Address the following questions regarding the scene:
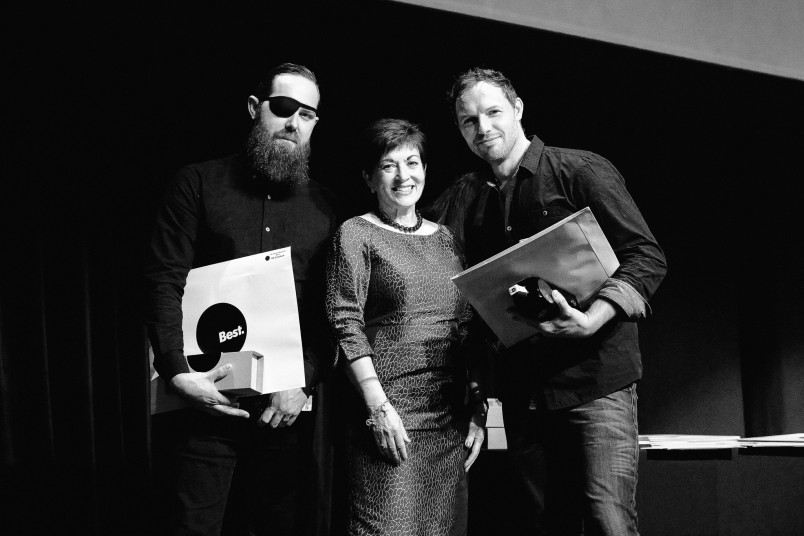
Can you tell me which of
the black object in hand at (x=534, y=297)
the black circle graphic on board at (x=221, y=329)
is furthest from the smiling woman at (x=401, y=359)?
the black object in hand at (x=534, y=297)

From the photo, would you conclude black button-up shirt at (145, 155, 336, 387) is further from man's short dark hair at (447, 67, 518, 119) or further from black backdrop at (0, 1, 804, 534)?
black backdrop at (0, 1, 804, 534)

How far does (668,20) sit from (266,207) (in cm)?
245

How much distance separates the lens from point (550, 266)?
1573 mm

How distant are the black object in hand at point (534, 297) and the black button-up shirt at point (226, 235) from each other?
0.60 metres

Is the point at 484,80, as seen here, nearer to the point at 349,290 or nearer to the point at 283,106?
the point at 283,106

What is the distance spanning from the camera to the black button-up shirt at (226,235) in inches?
71.3

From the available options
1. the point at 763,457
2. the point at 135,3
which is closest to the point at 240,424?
the point at 135,3

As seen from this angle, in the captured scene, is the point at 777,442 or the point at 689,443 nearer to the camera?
the point at 777,442

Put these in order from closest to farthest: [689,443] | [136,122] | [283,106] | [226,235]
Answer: [226,235], [283,106], [689,443], [136,122]

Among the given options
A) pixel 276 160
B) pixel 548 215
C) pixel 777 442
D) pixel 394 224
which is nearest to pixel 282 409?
pixel 394 224

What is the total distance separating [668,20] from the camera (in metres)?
3.50

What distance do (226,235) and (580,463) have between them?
103cm

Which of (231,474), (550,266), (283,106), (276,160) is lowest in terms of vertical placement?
(231,474)

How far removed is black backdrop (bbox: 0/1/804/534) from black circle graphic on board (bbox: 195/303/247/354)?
1.60 m
